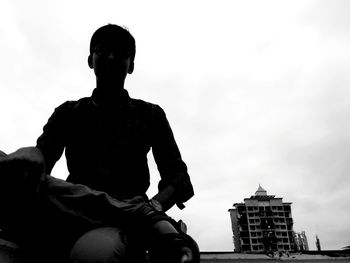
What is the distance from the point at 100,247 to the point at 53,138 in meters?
0.95

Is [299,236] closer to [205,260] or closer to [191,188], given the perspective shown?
[205,260]

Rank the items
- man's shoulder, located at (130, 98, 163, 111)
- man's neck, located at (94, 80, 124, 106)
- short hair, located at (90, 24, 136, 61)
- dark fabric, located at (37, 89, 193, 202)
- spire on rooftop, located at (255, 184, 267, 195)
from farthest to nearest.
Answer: spire on rooftop, located at (255, 184, 267, 195), man's shoulder, located at (130, 98, 163, 111), man's neck, located at (94, 80, 124, 106), short hair, located at (90, 24, 136, 61), dark fabric, located at (37, 89, 193, 202)

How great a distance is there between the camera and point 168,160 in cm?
221

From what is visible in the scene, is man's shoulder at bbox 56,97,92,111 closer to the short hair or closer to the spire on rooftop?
the short hair

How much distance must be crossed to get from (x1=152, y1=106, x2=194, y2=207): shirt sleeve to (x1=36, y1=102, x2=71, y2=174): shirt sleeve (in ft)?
1.79

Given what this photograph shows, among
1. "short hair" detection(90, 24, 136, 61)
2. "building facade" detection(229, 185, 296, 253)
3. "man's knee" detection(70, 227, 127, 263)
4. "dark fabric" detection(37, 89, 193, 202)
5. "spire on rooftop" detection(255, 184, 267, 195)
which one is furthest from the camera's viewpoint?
"spire on rooftop" detection(255, 184, 267, 195)

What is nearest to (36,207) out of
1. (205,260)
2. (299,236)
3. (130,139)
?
(130,139)

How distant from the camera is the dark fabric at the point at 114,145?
2.01 m

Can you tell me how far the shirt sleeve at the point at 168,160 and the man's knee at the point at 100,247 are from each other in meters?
0.64

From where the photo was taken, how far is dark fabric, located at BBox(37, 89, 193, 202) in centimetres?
201

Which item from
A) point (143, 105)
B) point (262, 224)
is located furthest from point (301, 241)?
point (143, 105)

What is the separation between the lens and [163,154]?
2244 mm

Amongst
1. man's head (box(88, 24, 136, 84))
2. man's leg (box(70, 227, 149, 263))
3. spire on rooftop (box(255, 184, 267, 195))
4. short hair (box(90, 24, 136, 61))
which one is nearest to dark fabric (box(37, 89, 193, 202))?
man's head (box(88, 24, 136, 84))

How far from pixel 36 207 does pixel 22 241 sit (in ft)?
0.59
